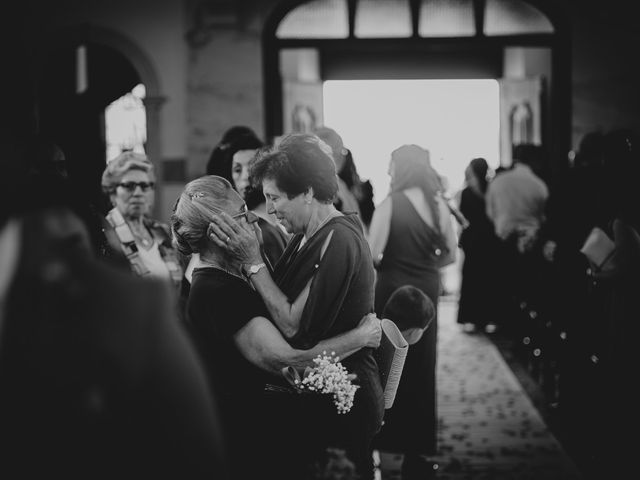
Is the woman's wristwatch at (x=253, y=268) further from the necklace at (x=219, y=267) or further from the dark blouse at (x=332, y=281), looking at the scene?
the dark blouse at (x=332, y=281)

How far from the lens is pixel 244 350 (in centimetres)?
278

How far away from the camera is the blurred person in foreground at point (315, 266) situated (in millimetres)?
2945

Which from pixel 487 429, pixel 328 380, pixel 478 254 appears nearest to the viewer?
pixel 328 380

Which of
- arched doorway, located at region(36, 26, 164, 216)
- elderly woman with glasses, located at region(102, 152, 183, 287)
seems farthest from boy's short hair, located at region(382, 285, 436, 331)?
arched doorway, located at region(36, 26, 164, 216)

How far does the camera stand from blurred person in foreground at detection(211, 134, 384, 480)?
2.95 metres

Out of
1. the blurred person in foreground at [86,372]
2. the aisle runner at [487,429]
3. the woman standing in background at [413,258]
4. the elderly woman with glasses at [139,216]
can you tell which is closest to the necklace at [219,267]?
the elderly woman with glasses at [139,216]

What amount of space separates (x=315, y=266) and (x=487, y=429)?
12.7 feet

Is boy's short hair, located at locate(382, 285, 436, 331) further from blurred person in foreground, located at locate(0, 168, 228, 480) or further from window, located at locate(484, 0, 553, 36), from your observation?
window, located at locate(484, 0, 553, 36)

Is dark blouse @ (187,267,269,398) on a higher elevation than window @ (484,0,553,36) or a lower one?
lower

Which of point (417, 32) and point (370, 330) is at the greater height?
point (417, 32)

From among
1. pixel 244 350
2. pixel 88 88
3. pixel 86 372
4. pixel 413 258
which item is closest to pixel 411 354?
pixel 413 258

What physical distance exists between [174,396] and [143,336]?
0.08 metres

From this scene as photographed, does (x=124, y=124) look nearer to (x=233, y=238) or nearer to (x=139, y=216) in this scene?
(x=139, y=216)

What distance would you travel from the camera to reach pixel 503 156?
52.2ft
